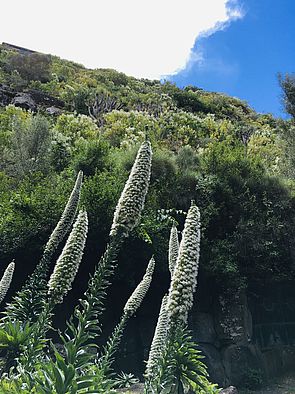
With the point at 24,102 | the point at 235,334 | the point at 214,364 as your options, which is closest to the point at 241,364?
the point at 235,334

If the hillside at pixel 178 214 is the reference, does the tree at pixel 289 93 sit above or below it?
above

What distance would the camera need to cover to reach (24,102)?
4222 cm


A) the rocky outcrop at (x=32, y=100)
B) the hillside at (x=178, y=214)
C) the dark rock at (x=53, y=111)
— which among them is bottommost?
the hillside at (x=178, y=214)

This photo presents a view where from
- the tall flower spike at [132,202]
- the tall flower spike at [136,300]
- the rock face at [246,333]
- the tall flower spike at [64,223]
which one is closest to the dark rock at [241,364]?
the rock face at [246,333]

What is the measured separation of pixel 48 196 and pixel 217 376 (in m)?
8.72

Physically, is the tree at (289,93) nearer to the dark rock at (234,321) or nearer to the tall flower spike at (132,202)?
the dark rock at (234,321)

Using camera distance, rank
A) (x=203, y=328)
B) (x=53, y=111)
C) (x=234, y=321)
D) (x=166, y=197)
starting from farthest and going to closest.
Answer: (x=53, y=111)
(x=166, y=197)
(x=234, y=321)
(x=203, y=328)

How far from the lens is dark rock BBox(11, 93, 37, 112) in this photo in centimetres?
4159

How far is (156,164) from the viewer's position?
62.8ft

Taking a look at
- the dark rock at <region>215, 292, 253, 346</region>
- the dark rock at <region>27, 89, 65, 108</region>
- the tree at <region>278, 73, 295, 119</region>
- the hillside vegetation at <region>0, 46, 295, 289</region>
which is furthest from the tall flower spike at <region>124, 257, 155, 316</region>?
the dark rock at <region>27, 89, 65, 108</region>

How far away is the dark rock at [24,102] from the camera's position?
41594 millimetres

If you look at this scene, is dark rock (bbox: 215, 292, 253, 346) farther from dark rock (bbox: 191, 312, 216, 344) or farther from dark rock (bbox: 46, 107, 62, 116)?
dark rock (bbox: 46, 107, 62, 116)

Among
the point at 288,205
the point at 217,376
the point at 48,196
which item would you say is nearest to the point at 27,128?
the point at 48,196

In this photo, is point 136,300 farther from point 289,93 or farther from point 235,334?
point 289,93
